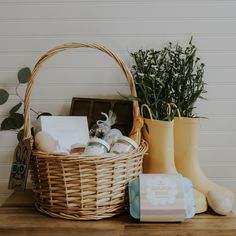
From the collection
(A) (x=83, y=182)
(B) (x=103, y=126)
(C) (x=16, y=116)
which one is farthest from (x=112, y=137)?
(C) (x=16, y=116)

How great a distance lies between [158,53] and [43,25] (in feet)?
1.46

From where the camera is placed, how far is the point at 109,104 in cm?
149

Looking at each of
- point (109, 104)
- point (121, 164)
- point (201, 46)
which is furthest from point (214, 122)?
point (121, 164)

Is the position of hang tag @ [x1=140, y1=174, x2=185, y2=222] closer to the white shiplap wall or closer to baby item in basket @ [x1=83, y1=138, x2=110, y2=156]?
baby item in basket @ [x1=83, y1=138, x2=110, y2=156]

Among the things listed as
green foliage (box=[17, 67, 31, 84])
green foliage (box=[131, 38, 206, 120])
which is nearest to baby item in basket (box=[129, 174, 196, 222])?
green foliage (box=[131, 38, 206, 120])

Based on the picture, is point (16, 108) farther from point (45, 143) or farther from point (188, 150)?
point (188, 150)

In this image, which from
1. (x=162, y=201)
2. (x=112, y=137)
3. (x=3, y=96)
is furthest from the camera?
(x=3, y=96)

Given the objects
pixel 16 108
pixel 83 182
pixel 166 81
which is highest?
pixel 166 81

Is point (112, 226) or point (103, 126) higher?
point (103, 126)

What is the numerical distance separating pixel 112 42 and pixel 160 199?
2.14 ft

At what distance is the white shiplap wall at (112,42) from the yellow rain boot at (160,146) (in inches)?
11.5

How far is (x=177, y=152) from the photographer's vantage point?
1.37 m

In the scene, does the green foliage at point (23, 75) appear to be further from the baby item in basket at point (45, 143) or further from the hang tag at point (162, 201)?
the hang tag at point (162, 201)

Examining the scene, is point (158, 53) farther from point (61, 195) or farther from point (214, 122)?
point (61, 195)
